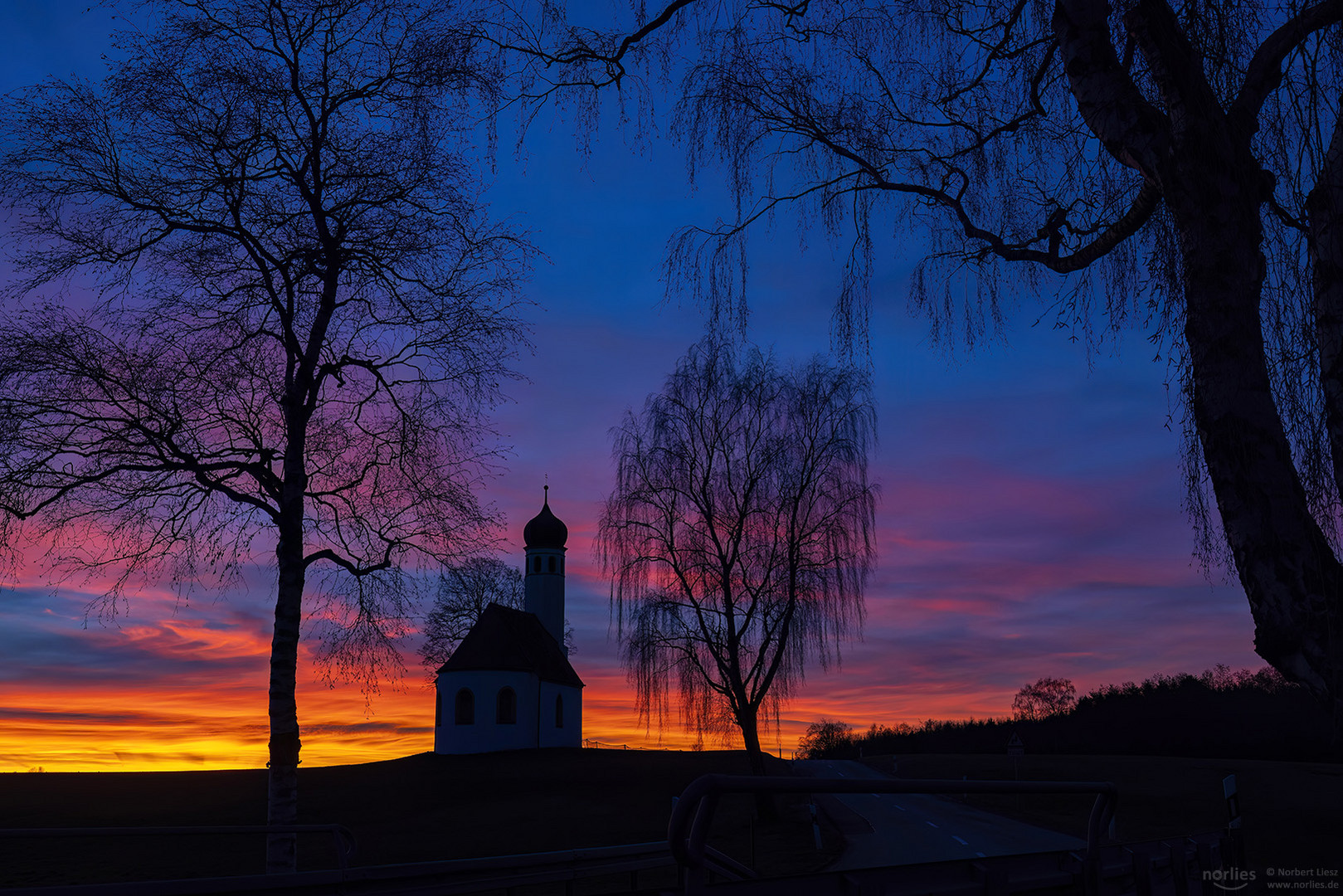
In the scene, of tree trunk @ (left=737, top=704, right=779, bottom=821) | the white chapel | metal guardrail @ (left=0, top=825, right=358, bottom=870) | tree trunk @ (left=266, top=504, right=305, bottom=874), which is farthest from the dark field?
the white chapel

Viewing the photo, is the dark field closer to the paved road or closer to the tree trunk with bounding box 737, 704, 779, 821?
the paved road

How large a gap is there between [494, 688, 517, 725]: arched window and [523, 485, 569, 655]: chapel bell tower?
33.1 feet

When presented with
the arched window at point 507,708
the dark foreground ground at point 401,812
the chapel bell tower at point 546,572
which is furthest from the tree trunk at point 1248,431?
the chapel bell tower at point 546,572

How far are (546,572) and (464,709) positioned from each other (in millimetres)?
13138

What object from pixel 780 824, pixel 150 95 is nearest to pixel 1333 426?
pixel 150 95

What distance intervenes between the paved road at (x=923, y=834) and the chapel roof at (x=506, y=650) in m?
25.6

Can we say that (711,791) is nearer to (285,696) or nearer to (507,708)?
(285,696)

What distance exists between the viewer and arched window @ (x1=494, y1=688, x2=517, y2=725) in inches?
2168

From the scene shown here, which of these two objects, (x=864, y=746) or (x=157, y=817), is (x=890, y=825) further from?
(x=864, y=746)

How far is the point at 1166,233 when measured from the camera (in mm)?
5594

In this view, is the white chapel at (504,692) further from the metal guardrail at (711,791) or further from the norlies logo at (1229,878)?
the metal guardrail at (711,791)

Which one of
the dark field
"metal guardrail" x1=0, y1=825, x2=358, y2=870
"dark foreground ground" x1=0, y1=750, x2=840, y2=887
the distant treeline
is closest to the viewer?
"metal guardrail" x1=0, y1=825, x2=358, y2=870

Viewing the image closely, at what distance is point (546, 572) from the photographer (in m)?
65.9

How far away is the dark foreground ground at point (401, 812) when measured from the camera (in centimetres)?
2230
